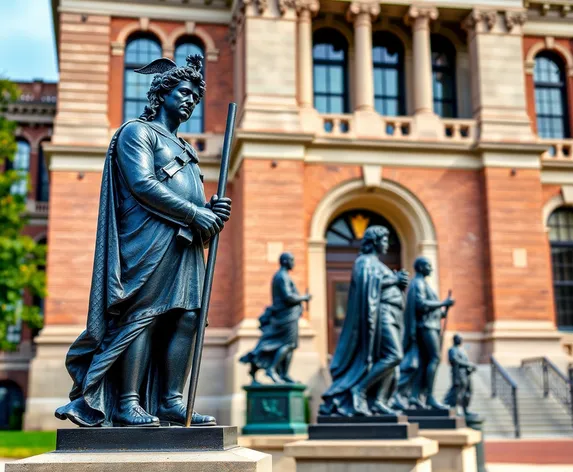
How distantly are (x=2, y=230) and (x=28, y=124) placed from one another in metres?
15.6

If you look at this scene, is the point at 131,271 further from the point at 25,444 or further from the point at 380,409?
the point at 25,444

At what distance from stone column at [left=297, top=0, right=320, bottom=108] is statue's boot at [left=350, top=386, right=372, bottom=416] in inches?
636

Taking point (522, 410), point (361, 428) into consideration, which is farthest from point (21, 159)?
point (361, 428)

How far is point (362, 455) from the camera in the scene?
802 cm

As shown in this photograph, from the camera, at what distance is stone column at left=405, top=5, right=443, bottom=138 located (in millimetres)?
23984

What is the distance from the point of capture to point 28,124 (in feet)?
122

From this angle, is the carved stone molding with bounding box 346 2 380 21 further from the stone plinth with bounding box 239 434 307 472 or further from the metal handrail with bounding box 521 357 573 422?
the stone plinth with bounding box 239 434 307 472

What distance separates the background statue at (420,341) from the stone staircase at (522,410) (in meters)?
6.86

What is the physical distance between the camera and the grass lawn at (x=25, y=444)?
15.1 metres

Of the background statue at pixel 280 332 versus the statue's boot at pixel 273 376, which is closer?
the statue's boot at pixel 273 376

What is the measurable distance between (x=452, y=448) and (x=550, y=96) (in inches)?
804

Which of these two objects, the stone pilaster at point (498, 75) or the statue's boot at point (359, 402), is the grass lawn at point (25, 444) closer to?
the statue's boot at point (359, 402)

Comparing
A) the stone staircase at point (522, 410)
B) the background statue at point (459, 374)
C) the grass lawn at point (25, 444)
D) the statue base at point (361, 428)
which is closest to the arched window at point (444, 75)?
the stone staircase at point (522, 410)

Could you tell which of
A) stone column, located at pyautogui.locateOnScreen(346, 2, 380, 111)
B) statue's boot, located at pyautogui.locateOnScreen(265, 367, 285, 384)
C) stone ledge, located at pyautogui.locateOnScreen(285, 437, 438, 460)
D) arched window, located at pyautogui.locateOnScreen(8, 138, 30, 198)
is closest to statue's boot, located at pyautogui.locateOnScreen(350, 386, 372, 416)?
stone ledge, located at pyautogui.locateOnScreen(285, 437, 438, 460)
